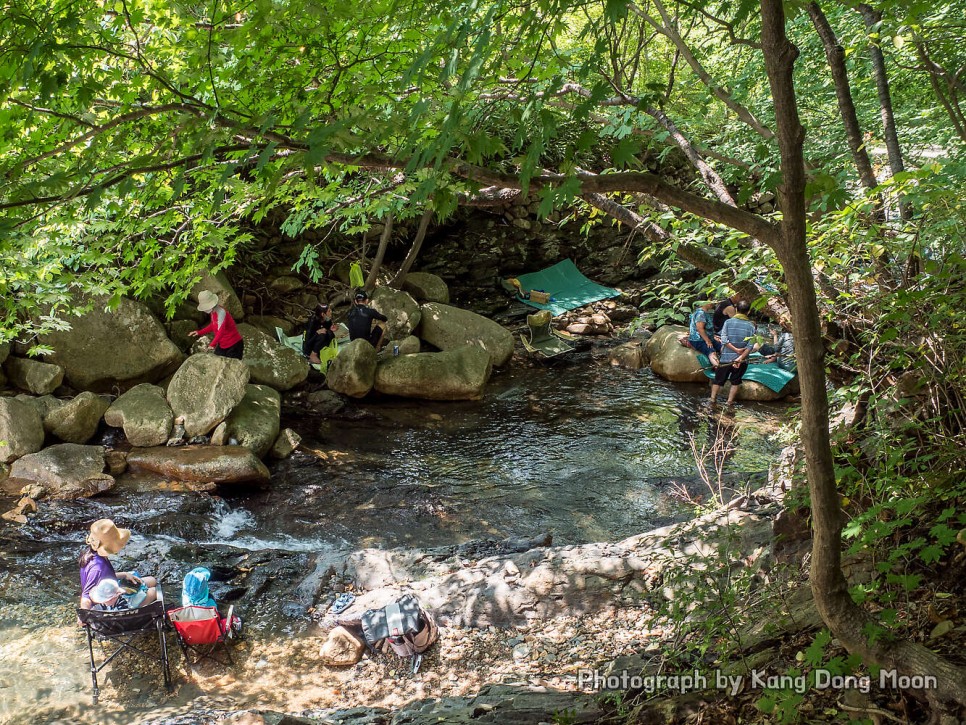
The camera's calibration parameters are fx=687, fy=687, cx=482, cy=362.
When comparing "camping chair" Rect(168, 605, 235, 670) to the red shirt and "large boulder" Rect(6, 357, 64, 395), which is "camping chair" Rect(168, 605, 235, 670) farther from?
"large boulder" Rect(6, 357, 64, 395)

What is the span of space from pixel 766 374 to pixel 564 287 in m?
5.36

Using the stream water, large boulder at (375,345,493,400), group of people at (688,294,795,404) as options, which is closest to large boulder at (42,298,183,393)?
the stream water

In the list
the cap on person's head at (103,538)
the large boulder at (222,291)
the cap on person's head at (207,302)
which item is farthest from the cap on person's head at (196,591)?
the large boulder at (222,291)

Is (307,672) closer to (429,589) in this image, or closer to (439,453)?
(429,589)

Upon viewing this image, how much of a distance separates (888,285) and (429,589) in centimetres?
349

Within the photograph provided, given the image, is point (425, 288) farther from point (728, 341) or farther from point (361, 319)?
point (728, 341)

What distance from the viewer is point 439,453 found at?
27.2 ft

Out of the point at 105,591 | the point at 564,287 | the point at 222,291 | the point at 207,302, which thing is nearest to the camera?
the point at 105,591

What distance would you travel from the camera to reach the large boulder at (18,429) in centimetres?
724

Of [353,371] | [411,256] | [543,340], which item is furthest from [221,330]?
[543,340]

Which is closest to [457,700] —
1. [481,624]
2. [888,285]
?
[481,624]

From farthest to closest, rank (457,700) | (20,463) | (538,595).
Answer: (20,463), (538,595), (457,700)

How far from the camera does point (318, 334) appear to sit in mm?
10211

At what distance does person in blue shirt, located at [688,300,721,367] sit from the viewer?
9719 millimetres
